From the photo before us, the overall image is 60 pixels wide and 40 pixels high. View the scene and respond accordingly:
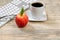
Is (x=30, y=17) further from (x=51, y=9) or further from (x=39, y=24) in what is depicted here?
(x=51, y=9)

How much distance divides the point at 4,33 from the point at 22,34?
101 millimetres

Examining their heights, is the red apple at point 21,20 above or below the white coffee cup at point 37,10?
below

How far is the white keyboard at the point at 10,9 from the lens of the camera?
3.79 ft

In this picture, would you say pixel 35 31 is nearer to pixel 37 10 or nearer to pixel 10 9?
pixel 37 10

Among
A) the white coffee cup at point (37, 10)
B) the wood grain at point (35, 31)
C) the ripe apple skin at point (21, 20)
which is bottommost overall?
the wood grain at point (35, 31)

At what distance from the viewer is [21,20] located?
1063 mm

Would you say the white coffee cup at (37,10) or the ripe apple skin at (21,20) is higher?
the white coffee cup at (37,10)

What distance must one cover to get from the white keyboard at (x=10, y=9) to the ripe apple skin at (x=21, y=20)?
0.09m

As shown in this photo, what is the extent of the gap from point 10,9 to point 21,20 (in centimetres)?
21

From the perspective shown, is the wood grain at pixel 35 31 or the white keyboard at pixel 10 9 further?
the white keyboard at pixel 10 9

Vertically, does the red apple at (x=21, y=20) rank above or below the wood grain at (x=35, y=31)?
above

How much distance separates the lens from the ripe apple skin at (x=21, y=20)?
106 centimetres

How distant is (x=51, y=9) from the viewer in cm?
128

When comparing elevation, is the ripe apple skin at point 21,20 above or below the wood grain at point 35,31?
above
